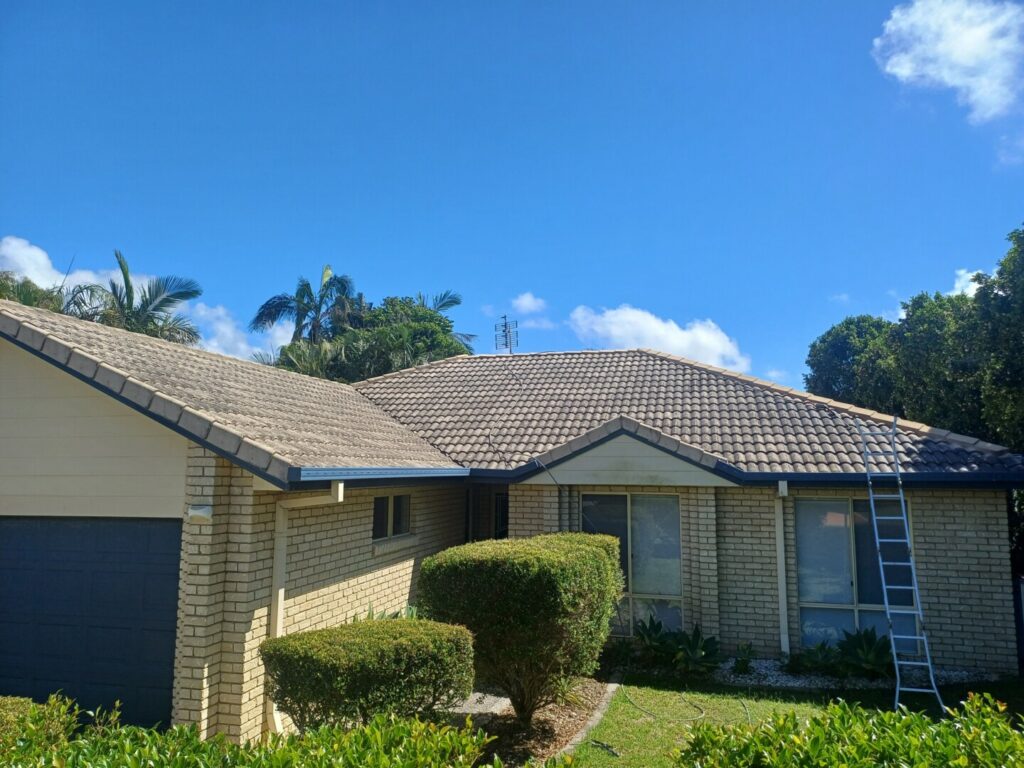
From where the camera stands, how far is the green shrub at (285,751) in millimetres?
3119

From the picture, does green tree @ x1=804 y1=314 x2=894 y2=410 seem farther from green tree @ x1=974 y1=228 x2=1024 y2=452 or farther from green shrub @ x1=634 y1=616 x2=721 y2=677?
green shrub @ x1=634 y1=616 x2=721 y2=677

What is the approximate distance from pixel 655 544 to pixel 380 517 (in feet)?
14.6

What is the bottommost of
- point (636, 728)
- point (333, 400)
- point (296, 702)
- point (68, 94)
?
point (636, 728)

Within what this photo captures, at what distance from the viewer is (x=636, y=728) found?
711cm

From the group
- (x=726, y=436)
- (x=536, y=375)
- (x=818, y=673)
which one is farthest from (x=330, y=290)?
(x=818, y=673)

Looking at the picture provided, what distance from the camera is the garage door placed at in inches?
262

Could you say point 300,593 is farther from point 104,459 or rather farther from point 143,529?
point 104,459

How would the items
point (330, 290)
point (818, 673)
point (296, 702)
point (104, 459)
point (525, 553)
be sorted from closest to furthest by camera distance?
point (296, 702) < point (525, 553) < point (104, 459) < point (818, 673) < point (330, 290)

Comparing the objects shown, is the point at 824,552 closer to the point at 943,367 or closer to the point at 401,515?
the point at 401,515

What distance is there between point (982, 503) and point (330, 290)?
3219 cm

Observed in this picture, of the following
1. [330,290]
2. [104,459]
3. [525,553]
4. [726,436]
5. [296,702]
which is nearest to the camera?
[296,702]

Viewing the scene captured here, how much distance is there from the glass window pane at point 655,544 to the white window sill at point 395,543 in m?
3.65

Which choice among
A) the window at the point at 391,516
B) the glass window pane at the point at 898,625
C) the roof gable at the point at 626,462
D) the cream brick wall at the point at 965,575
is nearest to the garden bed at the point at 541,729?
the roof gable at the point at 626,462

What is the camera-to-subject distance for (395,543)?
33.7 ft
